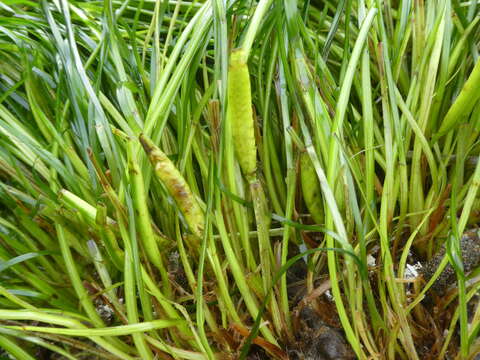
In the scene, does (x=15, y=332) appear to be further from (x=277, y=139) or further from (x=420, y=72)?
(x=420, y=72)

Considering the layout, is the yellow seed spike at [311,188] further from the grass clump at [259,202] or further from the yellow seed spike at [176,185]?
the yellow seed spike at [176,185]

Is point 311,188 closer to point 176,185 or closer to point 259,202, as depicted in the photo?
point 259,202

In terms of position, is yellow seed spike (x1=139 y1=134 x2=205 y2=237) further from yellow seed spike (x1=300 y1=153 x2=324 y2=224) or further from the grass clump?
yellow seed spike (x1=300 y1=153 x2=324 y2=224)

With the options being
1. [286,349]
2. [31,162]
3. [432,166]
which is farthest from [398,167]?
[31,162]

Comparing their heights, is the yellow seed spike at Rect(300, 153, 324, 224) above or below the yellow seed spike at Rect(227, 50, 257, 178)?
below

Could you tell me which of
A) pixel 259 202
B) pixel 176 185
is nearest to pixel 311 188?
pixel 259 202

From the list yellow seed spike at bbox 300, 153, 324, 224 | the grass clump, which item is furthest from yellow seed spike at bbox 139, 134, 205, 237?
yellow seed spike at bbox 300, 153, 324, 224
